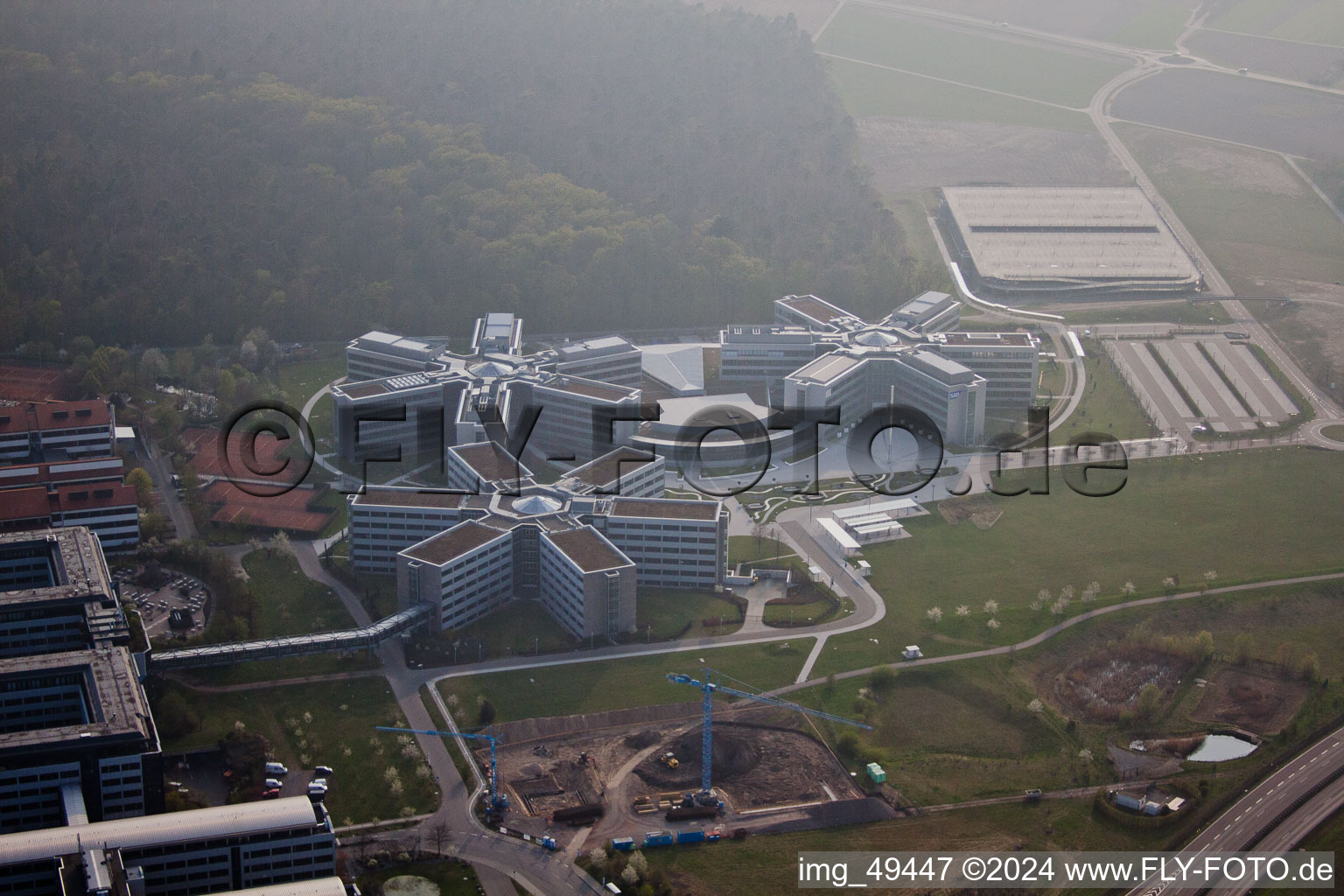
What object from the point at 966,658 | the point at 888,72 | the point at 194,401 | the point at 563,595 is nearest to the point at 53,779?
the point at 563,595

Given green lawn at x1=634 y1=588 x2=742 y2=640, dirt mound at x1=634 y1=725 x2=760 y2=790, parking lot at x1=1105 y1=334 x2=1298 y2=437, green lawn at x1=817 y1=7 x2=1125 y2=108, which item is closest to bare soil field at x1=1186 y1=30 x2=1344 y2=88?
green lawn at x1=817 y1=7 x2=1125 y2=108

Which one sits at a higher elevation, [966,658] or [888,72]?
[888,72]

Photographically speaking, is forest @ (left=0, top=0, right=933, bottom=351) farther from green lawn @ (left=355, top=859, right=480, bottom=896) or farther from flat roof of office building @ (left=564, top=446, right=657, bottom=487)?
green lawn @ (left=355, top=859, right=480, bottom=896)

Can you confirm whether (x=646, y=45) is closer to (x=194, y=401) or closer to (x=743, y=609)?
(x=194, y=401)

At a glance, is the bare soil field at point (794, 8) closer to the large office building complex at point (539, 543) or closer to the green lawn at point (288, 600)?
the large office building complex at point (539, 543)

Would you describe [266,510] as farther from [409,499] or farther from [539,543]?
[539,543]

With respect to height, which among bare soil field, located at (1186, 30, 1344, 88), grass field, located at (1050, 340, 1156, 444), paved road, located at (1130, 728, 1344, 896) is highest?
bare soil field, located at (1186, 30, 1344, 88)

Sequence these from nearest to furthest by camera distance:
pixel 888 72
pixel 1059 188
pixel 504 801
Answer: pixel 504 801 → pixel 1059 188 → pixel 888 72

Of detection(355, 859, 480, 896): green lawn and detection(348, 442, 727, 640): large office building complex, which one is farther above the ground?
detection(348, 442, 727, 640): large office building complex
